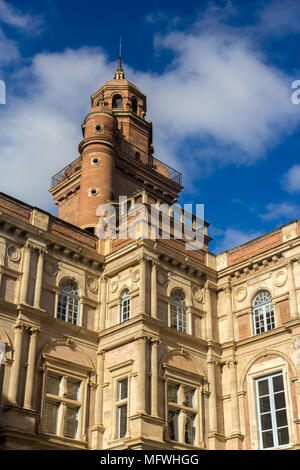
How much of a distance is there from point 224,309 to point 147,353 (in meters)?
6.07

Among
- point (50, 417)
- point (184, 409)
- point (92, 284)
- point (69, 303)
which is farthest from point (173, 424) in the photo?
point (92, 284)

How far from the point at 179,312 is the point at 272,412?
5.93 m

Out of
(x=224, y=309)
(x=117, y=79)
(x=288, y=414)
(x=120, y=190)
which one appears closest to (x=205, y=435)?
(x=288, y=414)

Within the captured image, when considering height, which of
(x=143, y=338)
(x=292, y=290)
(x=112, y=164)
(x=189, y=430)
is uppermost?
(x=112, y=164)

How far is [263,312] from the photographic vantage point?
29.1 meters

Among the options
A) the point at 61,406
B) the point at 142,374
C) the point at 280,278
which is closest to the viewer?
the point at 142,374

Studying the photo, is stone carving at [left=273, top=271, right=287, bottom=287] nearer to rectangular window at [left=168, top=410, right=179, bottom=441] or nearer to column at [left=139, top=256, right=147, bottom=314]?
column at [left=139, top=256, right=147, bottom=314]

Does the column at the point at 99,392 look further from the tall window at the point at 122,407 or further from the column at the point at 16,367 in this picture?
the column at the point at 16,367

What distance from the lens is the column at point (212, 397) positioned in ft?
89.5

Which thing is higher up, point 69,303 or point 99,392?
point 69,303

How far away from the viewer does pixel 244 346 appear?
2891 centimetres

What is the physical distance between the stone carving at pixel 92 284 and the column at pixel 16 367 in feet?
15.6

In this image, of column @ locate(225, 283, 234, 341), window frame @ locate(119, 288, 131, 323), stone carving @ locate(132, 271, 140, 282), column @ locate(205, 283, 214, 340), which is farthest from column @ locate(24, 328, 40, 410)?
column @ locate(225, 283, 234, 341)

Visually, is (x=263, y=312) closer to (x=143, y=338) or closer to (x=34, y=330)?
(x=143, y=338)
